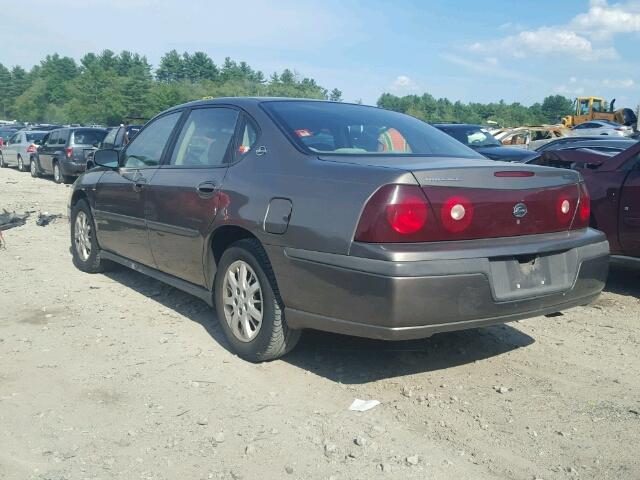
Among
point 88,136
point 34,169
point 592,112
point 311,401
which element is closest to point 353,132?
point 311,401

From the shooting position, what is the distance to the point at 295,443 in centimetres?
314

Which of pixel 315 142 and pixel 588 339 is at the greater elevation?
pixel 315 142

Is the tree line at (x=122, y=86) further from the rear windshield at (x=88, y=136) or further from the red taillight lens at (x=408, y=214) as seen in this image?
the red taillight lens at (x=408, y=214)

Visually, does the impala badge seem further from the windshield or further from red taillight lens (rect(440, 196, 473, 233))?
the windshield

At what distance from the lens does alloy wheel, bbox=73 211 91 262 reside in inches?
260

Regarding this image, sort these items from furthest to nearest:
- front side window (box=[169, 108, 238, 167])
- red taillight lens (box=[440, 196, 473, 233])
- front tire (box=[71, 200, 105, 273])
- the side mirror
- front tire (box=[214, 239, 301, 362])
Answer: front tire (box=[71, 200, 105, 273])
the side mirror
front side window (box=[169, 108, 238, 167])
front tire (box=[214, 239, 301, 362])
red taillight lens (box=[440, 196, 473, 233])

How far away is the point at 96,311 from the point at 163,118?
1678 mm

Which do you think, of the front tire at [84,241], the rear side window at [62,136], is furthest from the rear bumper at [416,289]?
the rear side window at [62,136]

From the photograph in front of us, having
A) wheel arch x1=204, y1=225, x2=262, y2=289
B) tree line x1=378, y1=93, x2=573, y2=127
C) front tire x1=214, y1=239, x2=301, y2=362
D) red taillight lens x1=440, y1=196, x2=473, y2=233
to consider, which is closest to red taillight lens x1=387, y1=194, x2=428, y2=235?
red taillight lens x1=440, y1=196, x2=473, y2=233

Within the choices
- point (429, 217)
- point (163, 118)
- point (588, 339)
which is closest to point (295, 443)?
point (429, 217)

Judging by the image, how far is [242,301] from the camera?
420 centimetres

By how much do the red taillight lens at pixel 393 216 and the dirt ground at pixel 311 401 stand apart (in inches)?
36.8

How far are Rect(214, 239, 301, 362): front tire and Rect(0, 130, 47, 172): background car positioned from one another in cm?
2046

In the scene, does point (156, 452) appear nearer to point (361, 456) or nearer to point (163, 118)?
point (361, 456)
